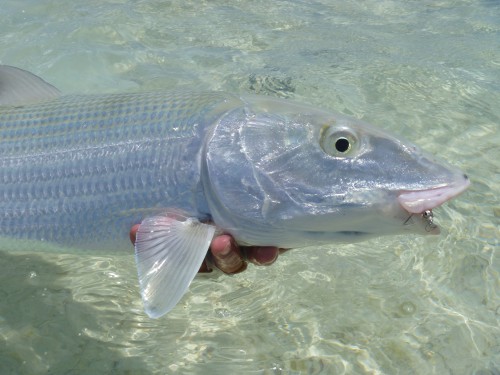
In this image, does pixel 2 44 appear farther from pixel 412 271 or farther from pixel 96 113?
pixel 412 271

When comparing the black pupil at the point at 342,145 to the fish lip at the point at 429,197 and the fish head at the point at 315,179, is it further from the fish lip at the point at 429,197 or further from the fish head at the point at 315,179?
the fish lip at the point at 429,197

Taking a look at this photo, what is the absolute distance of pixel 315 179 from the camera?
8.17 ft

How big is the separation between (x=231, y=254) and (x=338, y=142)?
708 millimetres

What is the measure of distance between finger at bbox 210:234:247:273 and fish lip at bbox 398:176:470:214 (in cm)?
78

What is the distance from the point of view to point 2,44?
7.00 m

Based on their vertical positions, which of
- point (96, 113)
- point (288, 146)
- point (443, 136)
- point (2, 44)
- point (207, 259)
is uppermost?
point (288, 146)

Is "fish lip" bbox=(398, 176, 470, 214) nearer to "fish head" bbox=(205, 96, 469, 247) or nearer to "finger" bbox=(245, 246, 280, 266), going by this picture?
"fish head" bbox=(205, 96, 469, 247)

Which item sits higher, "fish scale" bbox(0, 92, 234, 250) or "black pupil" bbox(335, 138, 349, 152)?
"black pupil" bbox(335, 138, 349, 152)

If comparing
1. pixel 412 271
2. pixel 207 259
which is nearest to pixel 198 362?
pixel 207 259

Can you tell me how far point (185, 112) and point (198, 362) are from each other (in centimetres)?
130

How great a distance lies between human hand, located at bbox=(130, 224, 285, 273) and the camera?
2.63m

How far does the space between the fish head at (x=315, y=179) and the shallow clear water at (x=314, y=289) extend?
2.81ft

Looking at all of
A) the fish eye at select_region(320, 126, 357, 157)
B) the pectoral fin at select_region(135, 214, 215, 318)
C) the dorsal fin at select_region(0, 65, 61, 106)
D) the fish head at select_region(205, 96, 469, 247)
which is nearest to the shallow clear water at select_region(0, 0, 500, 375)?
the pectoral fin at select_region(135, 214, 215, 318)

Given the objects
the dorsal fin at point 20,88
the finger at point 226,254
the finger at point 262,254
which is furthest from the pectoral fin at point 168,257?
the dorsal fin at point 20,88
